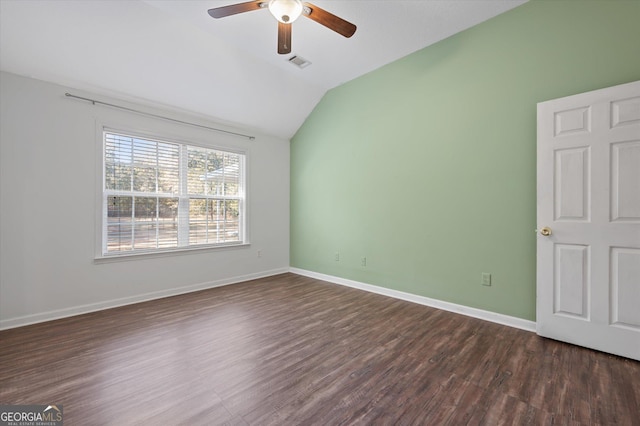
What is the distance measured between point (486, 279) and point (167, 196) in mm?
3960

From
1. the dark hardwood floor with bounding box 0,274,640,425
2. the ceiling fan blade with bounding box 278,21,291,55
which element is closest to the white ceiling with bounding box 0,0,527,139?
the ceiling fan blade with bounding box 278,21,291,55

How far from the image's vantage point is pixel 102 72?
2914mm

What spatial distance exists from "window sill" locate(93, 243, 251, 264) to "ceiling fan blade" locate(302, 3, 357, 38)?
3179 mm

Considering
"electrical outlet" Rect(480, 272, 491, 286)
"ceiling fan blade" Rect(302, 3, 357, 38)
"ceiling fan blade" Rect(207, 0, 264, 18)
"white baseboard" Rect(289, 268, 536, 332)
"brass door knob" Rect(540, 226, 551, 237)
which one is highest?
"ceiling fan blade" Rect(207, 0, 264, 18)

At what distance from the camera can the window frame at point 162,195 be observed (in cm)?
311

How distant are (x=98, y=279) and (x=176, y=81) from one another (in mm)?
2474

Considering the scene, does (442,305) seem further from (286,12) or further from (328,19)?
(286,12)

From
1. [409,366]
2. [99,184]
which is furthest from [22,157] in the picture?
[409,366]

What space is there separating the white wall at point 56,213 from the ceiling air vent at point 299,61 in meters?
1.70

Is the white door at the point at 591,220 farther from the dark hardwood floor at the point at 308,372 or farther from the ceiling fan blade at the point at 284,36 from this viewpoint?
the ceiling fan blade at the point at 284,36

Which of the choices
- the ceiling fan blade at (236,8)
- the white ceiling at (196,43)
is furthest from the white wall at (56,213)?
the ceiling fan blade at (236,8)

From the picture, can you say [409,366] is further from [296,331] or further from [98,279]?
[98,279]

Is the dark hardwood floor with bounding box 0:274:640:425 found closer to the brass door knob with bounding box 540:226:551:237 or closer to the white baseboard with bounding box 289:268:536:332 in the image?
the white baseboard with bounding box 289:268:536:332

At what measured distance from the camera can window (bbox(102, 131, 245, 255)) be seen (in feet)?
10.7
